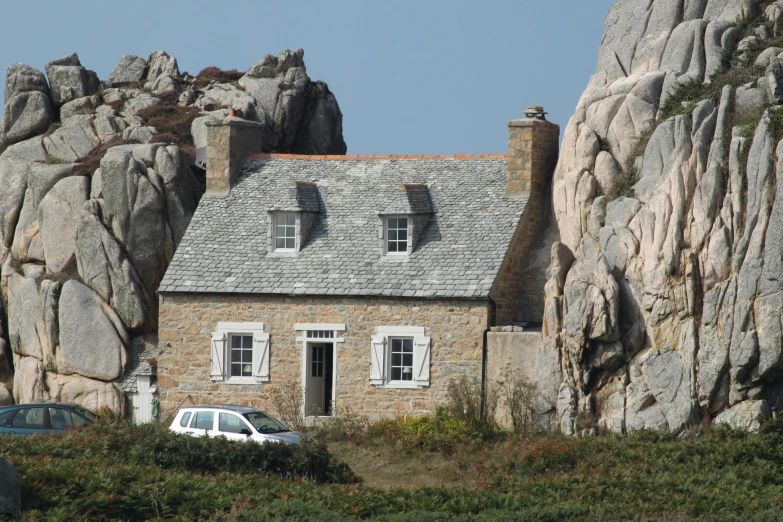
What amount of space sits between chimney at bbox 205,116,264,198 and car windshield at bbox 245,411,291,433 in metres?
9.21

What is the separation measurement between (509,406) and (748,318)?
584 centimetres

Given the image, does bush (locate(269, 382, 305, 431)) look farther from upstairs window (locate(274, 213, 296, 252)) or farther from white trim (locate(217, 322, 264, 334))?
upstairs window (locate(274, 213, 296, 252))

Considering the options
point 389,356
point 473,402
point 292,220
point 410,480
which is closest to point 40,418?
point 410,480

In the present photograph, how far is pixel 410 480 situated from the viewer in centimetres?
2323

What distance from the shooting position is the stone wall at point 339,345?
88.7ft

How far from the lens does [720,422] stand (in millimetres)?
22859

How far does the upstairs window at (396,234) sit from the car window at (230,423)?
7558mm

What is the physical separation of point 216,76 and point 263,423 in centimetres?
1981

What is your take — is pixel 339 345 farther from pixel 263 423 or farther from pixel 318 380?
pixel 263 423

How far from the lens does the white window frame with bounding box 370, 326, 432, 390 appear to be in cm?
2716

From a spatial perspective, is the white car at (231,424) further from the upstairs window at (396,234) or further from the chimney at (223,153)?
the chimney at (223,153)

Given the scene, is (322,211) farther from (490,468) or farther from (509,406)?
(490,468)

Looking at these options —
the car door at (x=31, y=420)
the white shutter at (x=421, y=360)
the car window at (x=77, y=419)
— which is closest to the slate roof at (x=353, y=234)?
the white shutter at (x=421, y=360)

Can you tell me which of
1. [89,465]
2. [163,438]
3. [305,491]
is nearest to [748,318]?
[305,491]
